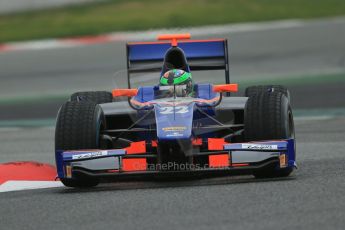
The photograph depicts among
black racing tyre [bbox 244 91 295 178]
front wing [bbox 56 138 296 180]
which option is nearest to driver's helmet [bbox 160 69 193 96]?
black racing tyre [bbox 244 91 295 178]

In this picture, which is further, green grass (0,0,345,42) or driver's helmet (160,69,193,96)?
green grass (0,0,345,42)

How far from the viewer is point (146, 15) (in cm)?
2661

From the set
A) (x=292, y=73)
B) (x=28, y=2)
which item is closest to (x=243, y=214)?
(x=292, y=73)

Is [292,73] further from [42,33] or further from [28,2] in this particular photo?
[28,2]

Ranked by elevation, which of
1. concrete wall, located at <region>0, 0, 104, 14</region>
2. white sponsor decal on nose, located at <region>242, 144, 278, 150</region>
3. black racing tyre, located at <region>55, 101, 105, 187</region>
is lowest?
white sponsor decal on nose, located at <region>242, 144, 278, 150</region>

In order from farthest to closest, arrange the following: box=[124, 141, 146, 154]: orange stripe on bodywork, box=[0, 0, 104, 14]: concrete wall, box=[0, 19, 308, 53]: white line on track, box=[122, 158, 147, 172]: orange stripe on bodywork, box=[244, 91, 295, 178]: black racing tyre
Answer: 1. box=[0, 0, 104, 14]: concrete wall
2. box=[0, 19, 308, 53]: white line on track
3. box=[244, 91, 295, 178]: black racing tyre
4. box=[124, 141, 146, 154]: orange stripe on bodywork
5. box=[122, 158, 147, 172]: orange stripe on bodywork

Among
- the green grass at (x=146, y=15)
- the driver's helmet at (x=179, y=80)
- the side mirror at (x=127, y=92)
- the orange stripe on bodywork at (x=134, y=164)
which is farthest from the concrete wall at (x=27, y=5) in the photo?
the orange stripe on bodywork at (x=134, y=164)

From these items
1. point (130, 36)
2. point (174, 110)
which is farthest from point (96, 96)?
point (130, 36)

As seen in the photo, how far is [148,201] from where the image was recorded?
8.18 metres

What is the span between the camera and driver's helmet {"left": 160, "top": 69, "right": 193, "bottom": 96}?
10.5m

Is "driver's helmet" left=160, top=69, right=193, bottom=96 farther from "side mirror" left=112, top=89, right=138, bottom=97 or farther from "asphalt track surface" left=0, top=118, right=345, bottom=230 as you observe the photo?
"asphalt track surface" left=0, top=118, right=345, bottom=230

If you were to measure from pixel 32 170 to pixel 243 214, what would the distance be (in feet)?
13.8

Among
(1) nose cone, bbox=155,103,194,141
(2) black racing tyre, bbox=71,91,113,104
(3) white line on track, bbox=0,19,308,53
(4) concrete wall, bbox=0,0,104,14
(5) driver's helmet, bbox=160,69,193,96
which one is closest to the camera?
(1) nose cone, bbox=155,103,194,141

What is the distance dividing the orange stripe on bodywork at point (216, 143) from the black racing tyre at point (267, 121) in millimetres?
315
